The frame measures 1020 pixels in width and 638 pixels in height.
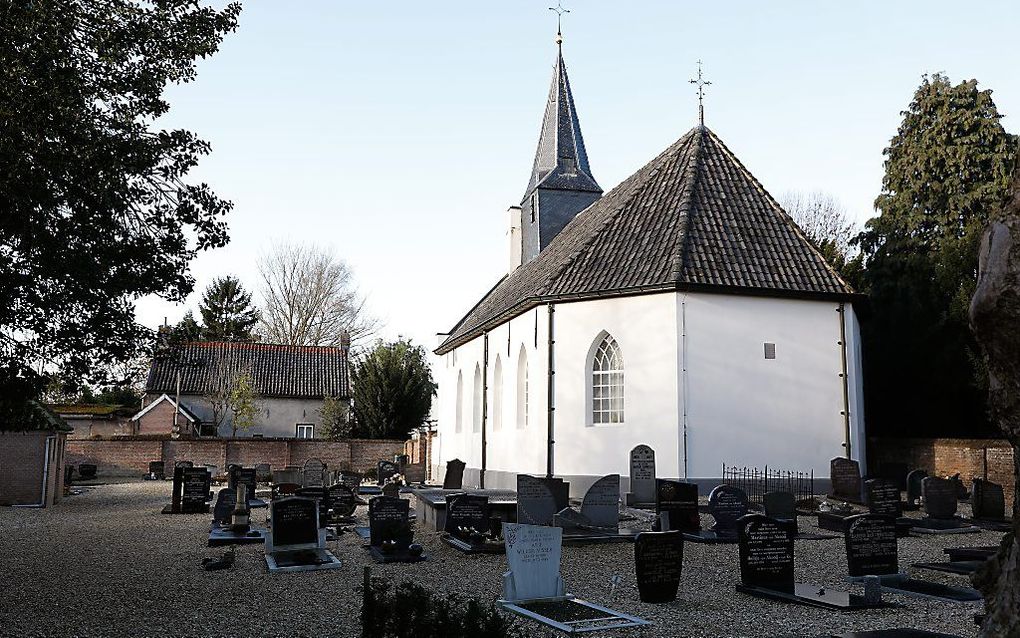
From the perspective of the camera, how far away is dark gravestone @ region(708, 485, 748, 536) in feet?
46.4

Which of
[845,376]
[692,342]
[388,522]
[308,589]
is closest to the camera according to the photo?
[308,589]

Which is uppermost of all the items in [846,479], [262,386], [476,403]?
[262,386]

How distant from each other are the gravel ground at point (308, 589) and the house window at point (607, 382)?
6080mm

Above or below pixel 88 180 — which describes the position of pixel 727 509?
below

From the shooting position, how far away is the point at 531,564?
29.5ft

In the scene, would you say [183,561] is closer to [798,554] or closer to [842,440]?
[798,554]

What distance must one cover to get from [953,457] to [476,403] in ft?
51.8

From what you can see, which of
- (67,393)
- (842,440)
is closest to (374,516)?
(67,393)

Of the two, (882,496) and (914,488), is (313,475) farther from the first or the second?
(914,488)

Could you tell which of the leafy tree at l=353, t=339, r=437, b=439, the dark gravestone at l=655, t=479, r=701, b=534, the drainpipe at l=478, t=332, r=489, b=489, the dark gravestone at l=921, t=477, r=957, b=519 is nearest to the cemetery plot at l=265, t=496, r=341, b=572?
the dark gravestone at l=655, t=479, r=701, b=534

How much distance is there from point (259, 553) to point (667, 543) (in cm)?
730

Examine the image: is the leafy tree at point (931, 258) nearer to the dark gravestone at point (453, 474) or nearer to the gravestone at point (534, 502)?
the dark gravestone at point (453, 474)

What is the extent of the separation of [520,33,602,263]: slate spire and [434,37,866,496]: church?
7359 millimetres

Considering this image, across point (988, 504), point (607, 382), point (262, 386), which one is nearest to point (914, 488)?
point (988, 504)
